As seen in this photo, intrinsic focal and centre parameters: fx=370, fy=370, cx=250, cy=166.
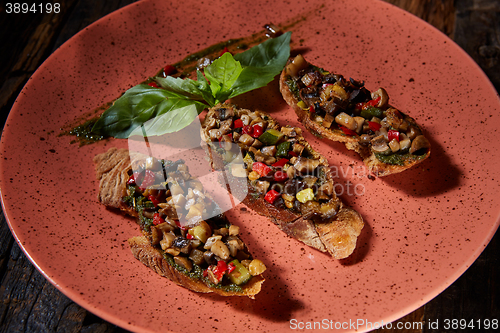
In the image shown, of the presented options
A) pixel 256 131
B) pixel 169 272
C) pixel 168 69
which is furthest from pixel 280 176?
pixel 168 69

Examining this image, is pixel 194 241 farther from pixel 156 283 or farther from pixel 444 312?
pixel 444 312

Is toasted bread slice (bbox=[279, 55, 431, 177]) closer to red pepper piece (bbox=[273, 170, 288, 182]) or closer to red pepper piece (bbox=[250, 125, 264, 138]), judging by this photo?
red pepper piece (bbox=[250, 125, 264, 138])

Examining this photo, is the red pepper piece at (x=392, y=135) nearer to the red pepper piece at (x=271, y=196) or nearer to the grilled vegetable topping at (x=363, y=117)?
the grilled vegetable topping at (x=363, y=117)

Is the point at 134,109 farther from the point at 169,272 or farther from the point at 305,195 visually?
the point at 305,195

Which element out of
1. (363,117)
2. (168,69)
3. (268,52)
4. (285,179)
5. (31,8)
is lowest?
(285,179)

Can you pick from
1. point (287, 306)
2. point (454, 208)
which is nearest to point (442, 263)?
point (454, 208)
